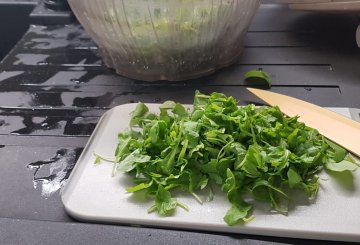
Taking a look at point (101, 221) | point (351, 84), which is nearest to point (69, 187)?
point (101, 221)

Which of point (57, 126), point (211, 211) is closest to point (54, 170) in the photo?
point (57, 126)

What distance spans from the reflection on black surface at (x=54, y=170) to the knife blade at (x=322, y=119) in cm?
→ 28

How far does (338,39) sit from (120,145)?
0.50 meters

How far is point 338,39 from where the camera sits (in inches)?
32.7

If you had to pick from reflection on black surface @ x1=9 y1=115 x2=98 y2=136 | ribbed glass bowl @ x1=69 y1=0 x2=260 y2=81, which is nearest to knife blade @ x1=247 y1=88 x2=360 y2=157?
ribbed glass bowl @ x1=69 y1=0 x2=260 y2=81

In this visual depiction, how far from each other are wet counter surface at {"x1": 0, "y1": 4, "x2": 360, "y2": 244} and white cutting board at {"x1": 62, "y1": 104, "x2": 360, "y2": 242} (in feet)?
0.04

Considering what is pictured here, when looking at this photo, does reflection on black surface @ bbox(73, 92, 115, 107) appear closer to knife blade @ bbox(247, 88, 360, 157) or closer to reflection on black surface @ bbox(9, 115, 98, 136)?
reflection on black surface @ bbox(9, 115, 98, 136)

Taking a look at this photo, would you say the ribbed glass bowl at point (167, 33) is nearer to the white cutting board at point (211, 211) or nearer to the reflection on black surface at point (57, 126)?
the reflection on black surface at point (57, 126)

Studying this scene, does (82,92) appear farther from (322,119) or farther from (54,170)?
(322,119)

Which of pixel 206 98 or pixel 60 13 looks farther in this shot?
pixel 60 13

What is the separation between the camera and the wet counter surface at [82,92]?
0.47m

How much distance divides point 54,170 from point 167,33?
277 millimetres

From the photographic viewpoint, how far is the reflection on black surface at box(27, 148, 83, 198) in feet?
1.76

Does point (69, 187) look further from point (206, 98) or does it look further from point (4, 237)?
point (206, 98)
